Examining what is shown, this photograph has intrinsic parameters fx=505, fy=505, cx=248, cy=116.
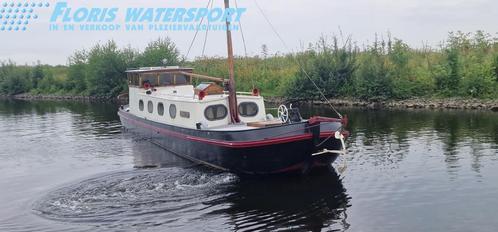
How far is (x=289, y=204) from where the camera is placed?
13.6 m

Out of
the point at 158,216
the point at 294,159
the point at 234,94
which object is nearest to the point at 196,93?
the point at 234,94

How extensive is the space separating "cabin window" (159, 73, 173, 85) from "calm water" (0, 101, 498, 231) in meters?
3.34

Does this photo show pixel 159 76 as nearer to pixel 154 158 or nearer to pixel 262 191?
pixel 154 158

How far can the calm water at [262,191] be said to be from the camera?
12289 millimetres

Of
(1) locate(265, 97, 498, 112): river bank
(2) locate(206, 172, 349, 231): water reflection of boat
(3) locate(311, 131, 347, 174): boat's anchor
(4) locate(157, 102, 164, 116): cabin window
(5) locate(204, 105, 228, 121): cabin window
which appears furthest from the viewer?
(1) locate(265, 97, 498, 112): river bank

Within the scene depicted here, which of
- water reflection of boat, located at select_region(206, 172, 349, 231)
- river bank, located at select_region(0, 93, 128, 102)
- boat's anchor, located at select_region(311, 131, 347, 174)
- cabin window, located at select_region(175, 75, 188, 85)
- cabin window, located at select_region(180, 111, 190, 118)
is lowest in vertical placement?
water reflection of boat, located at select_region(206, 172, 349, 231)

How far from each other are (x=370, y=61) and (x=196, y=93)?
926 inches

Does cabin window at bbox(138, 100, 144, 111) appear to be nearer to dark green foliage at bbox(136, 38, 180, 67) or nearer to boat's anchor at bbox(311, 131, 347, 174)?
boat's anchor at bbox(311, 131, 347, 174)

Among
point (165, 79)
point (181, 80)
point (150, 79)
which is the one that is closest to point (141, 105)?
point (150, 79)

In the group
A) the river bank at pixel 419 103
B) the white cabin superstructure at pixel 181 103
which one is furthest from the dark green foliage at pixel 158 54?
the white cabin superstructure at pixel 181 103

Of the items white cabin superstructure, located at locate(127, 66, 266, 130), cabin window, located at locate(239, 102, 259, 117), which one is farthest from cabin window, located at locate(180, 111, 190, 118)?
cabin window, located at locate(239, 102, 259, 117)

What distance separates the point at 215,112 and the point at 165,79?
706 cm

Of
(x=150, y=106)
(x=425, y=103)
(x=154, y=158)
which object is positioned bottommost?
(x=154, y=158)

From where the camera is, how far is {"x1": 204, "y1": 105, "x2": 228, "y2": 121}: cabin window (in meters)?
18.3
